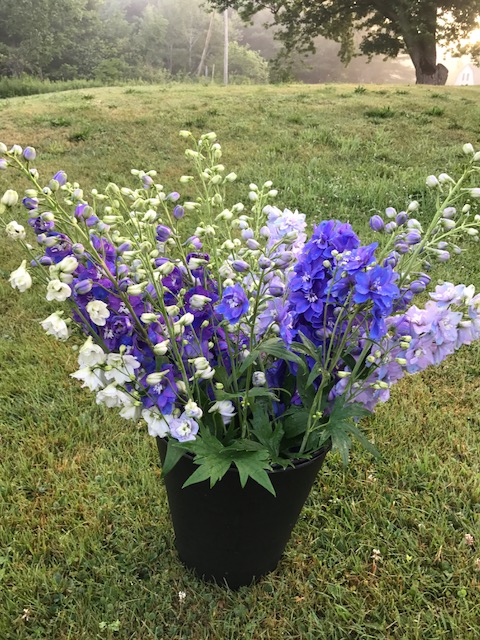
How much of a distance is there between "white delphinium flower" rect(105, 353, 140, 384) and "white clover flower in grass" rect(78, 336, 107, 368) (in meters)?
0.02

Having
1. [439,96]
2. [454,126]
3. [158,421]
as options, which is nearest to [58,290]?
[158,421]

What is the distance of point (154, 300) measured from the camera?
131cm

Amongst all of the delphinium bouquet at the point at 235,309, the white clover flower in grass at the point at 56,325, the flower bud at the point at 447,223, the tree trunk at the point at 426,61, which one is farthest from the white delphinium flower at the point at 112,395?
the tree trunk at the point at 426,61

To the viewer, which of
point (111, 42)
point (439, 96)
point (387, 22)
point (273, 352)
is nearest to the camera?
point (273, 352)

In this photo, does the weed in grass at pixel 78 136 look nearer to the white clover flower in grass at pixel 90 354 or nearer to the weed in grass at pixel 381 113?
the weed in grass at pixel 381 113

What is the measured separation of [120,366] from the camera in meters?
1.27

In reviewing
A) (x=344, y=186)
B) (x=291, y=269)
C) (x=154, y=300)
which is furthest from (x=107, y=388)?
(x=344, y=186)

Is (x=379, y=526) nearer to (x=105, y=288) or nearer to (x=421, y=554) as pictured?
(x=421, y=554)

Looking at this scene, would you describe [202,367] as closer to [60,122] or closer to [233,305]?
[233,305]

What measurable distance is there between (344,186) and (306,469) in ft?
14.8

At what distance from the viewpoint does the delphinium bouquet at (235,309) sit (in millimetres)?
1167

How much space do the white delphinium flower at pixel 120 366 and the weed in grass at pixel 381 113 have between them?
829 centimetres

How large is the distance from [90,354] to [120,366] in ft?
0.30

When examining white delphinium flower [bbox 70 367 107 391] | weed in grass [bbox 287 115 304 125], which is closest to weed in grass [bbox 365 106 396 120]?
weed in grass [bbox 287 115 304 125]
